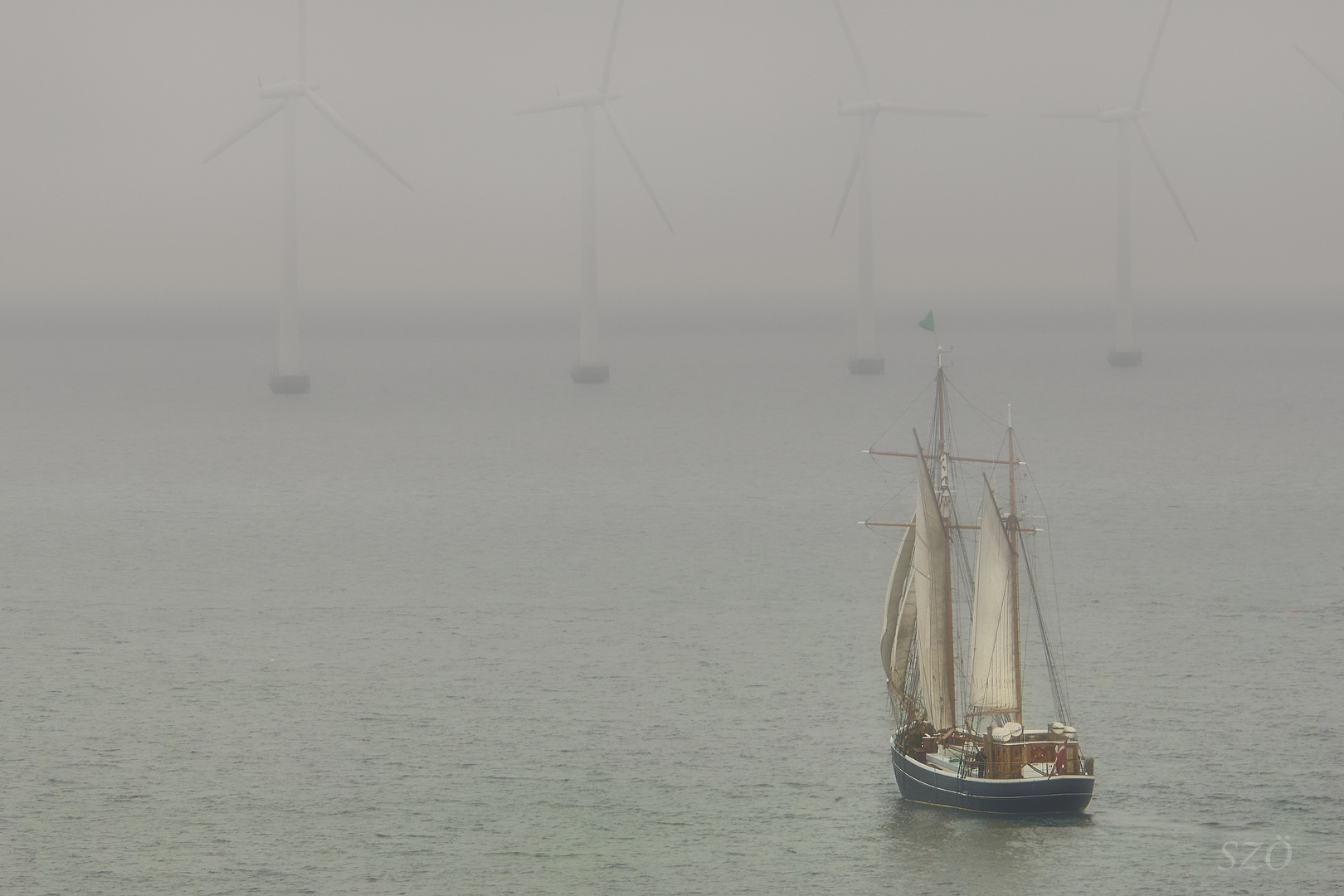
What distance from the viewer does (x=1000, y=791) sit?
64000 millimetres

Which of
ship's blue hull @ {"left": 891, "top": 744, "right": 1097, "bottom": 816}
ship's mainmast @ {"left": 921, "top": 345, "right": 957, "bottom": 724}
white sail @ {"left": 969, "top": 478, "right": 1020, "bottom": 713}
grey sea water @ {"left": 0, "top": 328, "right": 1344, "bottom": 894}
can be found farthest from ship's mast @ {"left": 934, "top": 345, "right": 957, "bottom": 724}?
ship's blue hull @ {"left": 891, "top": 744, "right": 1097, "bottom": 816}

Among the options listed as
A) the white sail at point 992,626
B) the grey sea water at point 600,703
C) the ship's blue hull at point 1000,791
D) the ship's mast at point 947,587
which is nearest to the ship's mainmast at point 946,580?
the ship's mast at point 947,587

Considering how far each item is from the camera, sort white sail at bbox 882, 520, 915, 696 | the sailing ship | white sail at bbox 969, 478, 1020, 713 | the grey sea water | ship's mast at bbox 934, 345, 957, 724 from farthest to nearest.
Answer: white sail at bbox 882, 520, 915, 696
ship's mast at bbox 934, 345, 957, 724
white sail at bbox 969, 478, 1020, 713
the sailing ship
the grey sea water

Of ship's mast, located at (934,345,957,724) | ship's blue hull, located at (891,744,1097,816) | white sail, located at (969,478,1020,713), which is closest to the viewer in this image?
ship's blue hull, located at (891,744,1097,816)

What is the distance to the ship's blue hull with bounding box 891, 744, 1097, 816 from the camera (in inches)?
2490

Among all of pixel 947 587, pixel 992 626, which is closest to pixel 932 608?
pixel 947 587

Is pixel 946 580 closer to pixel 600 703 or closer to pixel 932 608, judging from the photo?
pixel 932 608

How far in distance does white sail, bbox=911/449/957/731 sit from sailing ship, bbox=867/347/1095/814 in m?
0.05

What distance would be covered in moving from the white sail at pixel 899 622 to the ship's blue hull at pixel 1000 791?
6.43 m

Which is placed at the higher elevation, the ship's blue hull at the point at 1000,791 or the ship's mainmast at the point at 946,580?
the ship's mainmast at the point at 946,580

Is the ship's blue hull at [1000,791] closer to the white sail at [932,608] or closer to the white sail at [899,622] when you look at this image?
the white sail at [932,608]

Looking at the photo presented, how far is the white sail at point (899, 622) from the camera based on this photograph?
72.0 m

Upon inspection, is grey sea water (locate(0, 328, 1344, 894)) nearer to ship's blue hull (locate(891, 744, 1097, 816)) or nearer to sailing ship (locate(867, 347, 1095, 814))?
ship's blue hull (locate(891, 744, 1097, 816))

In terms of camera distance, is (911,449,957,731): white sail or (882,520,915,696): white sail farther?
(882,520,915,696): white sail
